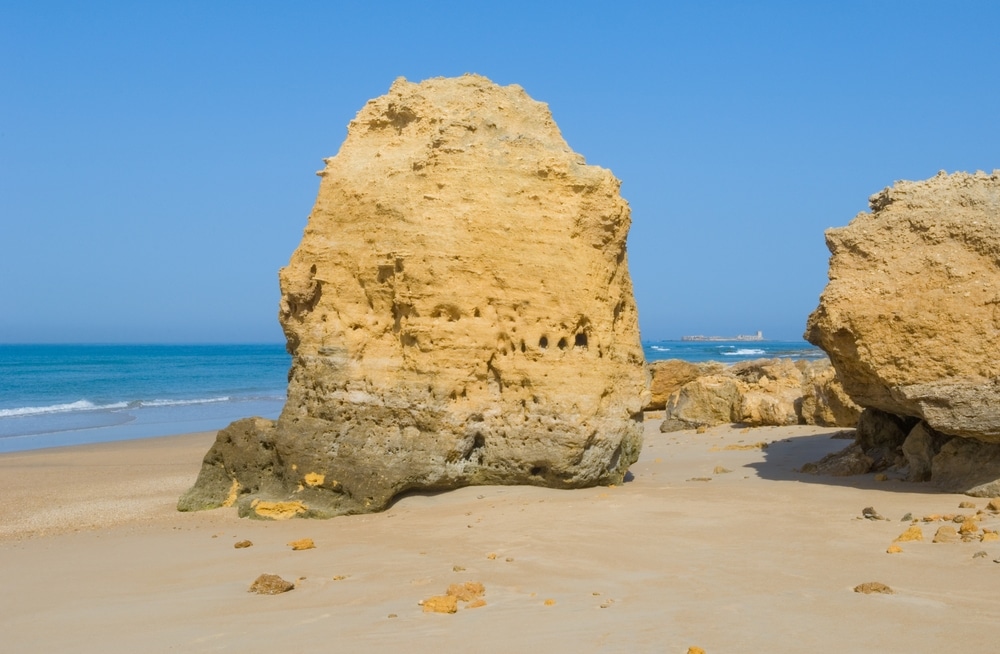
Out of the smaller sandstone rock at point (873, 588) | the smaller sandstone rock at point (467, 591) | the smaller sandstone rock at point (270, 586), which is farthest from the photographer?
the smaller sandstone rock at point (270, 586)

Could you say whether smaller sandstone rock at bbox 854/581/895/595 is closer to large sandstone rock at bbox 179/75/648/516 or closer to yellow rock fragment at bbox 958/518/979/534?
yellow rock fragment at bbox 958/518/979/534

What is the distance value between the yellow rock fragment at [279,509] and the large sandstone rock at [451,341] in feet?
0.09

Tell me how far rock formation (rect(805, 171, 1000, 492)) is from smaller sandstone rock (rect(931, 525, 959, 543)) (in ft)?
4.76

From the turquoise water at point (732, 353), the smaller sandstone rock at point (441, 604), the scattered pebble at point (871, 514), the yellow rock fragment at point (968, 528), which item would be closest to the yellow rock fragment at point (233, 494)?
the smaller sandstone rock at point (441, 604)

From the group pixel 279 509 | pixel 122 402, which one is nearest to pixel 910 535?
pixel 279 509

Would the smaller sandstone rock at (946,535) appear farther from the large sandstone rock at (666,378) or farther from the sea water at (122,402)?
the sea water at (122,402)

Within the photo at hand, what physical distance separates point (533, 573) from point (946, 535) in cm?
239

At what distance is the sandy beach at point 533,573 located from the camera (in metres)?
3.86

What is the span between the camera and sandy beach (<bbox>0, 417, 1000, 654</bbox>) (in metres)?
3.86

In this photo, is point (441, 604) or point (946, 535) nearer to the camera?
point (441, 604)

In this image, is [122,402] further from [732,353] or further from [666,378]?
[732,353]

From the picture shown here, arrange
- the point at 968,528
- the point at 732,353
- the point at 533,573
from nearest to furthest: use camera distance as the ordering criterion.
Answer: the point at 533,573, the point at 968,528, the point at 732,353

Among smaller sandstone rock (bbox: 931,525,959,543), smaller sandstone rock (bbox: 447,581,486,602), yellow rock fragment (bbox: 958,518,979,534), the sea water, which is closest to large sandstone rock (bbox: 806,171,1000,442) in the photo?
yellow rock fragment (bbox: 958,518,979,534)

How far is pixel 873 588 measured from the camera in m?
4.22
